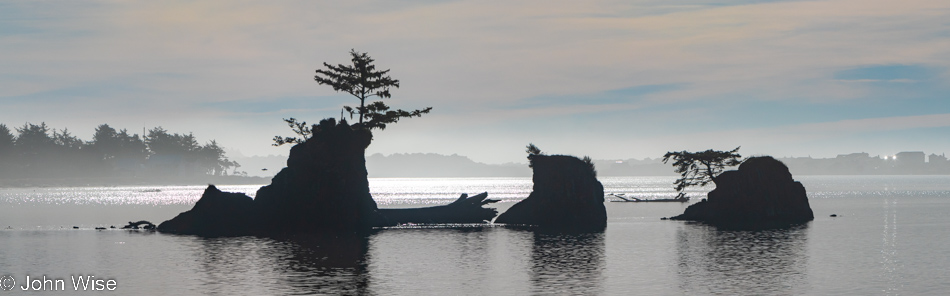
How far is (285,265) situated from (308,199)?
24.3 m

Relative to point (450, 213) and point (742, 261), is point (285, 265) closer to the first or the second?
point (742, 261)

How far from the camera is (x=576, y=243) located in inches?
A: 2714

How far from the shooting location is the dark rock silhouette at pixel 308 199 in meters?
75.2

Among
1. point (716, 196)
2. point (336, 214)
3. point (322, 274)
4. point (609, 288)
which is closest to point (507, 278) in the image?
point (609, 288)

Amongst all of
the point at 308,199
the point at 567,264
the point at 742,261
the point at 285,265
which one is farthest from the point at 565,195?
the point at 285,265

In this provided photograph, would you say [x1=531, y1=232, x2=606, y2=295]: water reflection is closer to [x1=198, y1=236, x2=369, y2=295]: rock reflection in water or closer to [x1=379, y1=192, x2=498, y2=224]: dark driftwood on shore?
[x1=198, y1=236, x2=369, y2=295]: rock reflection in water

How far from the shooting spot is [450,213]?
89.5 metres

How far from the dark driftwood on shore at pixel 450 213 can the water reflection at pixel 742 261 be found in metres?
18.9

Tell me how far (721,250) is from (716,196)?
36947 mm

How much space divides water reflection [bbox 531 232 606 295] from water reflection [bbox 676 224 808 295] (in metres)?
4.71

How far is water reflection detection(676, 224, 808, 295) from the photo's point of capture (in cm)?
4394

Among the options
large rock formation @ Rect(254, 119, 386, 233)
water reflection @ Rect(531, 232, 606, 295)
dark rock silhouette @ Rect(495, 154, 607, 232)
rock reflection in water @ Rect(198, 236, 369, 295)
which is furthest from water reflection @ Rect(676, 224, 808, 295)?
large rock formation @ Rect(254, 119, 386, 233)

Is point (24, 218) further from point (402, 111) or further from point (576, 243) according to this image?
point (576, 243)

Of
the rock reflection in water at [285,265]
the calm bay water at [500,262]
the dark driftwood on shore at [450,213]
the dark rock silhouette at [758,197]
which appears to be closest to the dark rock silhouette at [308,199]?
the calm bay water at [500,262]
